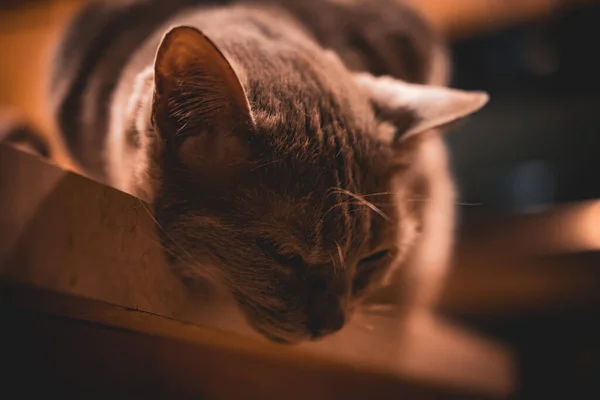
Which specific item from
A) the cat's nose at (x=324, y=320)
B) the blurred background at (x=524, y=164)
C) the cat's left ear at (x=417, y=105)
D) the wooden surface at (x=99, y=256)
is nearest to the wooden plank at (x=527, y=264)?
the blurred background at (x=524, y=164)

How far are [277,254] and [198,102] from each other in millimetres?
251

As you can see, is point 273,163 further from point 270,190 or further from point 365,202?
point 365,202

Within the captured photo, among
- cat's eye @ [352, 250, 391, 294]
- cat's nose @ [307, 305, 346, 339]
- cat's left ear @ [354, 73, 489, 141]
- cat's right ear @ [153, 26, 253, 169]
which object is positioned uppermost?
cat's left ear @ [354, 73, 489, 141]

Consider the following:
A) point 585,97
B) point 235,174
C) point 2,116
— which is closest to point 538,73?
point 585,97

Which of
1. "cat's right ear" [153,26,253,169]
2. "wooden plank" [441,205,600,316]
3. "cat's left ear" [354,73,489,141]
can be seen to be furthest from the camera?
"wooden plank" [441,205,600,316]

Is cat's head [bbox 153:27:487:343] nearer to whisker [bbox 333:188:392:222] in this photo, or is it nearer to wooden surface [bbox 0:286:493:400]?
whisker [bbox 333:188:392:222]

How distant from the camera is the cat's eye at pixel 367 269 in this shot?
3.18ft

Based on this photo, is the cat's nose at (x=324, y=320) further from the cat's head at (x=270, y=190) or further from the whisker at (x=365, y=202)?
the whisker at (x=365, y=202)

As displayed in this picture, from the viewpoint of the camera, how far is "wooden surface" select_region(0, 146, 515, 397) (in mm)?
557

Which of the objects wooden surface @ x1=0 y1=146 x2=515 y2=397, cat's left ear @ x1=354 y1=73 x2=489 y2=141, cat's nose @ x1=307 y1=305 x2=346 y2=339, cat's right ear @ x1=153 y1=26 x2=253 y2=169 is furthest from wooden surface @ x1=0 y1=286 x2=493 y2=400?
cat's left ear @ x1=354 y1=73 x2=489 y2=141

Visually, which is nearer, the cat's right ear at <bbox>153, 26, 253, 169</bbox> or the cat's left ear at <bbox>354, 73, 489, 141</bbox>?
the cat's right ear at <bbox>153, 26, 253, 169</bbox>

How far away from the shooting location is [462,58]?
221 centimetres

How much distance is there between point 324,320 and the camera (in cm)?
87

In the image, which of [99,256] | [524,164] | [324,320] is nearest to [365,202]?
[324,320]
